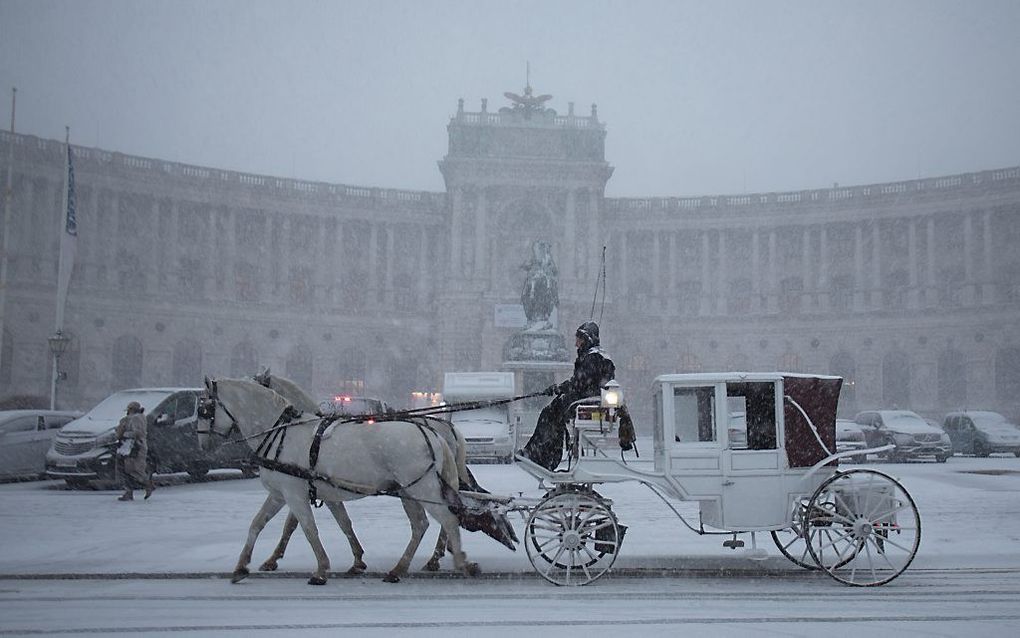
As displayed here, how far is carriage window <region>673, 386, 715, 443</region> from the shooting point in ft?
28.0

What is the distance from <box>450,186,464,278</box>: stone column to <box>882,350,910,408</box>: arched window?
2859 cm

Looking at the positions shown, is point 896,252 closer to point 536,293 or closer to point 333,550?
point 536,293

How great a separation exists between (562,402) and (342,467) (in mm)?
2086

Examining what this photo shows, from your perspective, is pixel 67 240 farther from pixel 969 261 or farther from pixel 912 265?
pixel 969 261

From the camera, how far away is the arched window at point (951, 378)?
54.0 metres

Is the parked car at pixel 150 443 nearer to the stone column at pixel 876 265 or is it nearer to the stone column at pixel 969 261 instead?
the stone column at pixel 876 265

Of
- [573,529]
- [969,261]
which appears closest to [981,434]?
[573,529]

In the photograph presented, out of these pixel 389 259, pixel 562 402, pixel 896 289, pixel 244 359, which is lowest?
pixel 562 402

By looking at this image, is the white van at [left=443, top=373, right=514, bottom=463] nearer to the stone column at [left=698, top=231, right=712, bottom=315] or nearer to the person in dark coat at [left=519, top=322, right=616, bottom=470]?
the person in dark coat at [left=519, top=322, right=616, bottom=470]

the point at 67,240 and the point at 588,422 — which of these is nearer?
the point at 588,422

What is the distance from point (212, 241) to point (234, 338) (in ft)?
21.2

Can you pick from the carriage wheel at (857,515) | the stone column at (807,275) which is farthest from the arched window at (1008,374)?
the carriage wheel at (857,515)

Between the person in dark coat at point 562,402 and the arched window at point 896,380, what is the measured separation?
175 feet

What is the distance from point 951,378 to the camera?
54562 millimetres
